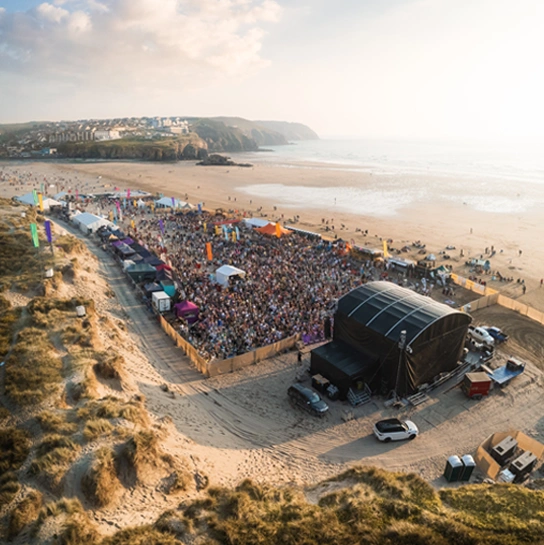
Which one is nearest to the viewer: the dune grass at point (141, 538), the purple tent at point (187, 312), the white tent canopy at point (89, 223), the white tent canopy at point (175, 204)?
the dune grass at point (141, 538)

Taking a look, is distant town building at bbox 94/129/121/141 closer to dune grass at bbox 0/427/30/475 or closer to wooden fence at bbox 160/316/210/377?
wooden fence at bbox 160/316/210/377

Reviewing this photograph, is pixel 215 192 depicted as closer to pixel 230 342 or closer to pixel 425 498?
pixel 230 342

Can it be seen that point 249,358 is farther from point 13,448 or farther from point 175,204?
point 175,204

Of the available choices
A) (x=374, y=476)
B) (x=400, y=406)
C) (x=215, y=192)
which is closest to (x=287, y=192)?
(x=215, y=192)

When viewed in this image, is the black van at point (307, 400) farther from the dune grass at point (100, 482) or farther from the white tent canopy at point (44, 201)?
the white tent canopy at point (44, 201)

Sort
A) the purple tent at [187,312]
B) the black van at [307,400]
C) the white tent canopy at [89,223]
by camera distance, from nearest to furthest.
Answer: the black van at [307,400], the purple tent at [187,312], the white tent canopy at [89,223]

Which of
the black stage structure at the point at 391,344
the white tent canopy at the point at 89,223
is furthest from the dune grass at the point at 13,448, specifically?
the white tent canopy at the point at 89,223

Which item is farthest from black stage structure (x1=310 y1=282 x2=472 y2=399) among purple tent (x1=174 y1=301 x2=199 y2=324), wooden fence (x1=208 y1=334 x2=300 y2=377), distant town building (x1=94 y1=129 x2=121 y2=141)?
distant town building (x1=94 y1=129 x2=121 y2=141)
